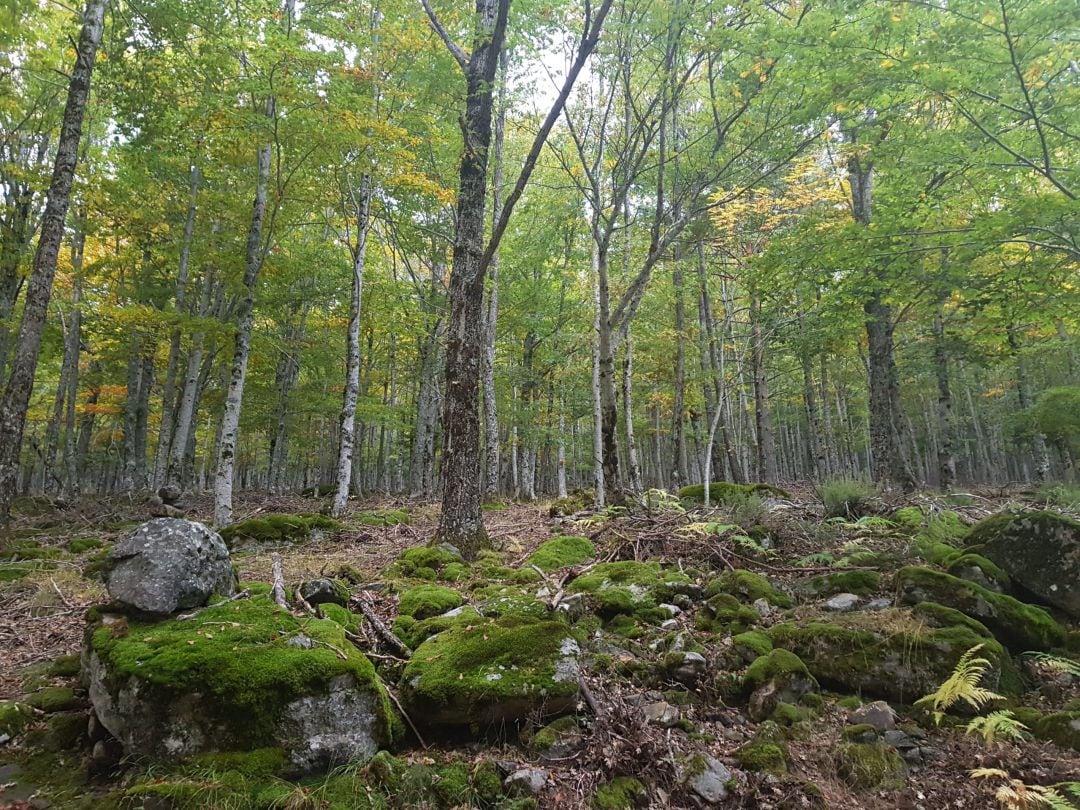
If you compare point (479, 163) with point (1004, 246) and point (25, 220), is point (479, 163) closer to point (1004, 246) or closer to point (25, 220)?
point (1004, 246)

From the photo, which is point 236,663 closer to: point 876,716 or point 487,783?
point 487,783

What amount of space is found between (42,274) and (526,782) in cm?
1039

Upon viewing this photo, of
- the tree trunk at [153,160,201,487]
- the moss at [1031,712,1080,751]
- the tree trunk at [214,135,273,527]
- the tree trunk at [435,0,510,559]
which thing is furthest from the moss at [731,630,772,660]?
the tree trunk at [153,160,201,487]

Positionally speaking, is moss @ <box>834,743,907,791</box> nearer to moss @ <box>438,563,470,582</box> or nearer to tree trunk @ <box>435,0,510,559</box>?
moss @ <box>438,563,470,582</box>

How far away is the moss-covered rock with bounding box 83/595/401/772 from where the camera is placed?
322 cm

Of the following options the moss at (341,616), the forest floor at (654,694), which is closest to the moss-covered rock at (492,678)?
the forest floor at (654,694)

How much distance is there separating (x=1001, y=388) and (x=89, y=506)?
146 ft

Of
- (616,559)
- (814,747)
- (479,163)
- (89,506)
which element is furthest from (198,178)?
(814,747)

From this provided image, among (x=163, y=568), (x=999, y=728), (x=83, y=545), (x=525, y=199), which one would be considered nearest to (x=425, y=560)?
(x=163, y=568)

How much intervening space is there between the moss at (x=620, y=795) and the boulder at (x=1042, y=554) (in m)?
5.17

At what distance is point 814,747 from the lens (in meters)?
3.82

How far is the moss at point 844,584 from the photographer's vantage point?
6066mm

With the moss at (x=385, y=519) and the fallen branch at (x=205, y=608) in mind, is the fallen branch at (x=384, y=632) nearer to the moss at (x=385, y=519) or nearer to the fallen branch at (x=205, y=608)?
the fallen branch at (x=205, y=608)

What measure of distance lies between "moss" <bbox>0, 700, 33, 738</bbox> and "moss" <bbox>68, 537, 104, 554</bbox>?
6921 mm
